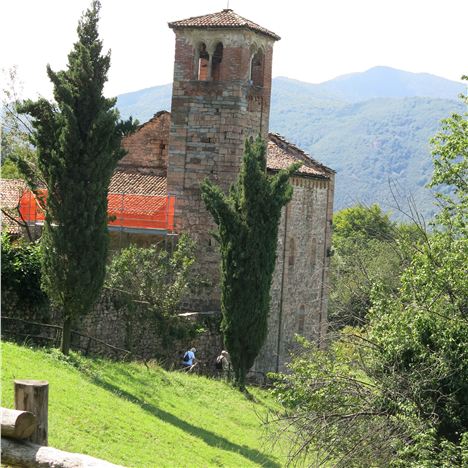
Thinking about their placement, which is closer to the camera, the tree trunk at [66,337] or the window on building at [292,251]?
the tree trunk at [66,337]

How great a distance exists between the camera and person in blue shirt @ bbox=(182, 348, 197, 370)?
28.2m

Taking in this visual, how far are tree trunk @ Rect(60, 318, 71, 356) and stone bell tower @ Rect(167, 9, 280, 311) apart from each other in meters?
11.2

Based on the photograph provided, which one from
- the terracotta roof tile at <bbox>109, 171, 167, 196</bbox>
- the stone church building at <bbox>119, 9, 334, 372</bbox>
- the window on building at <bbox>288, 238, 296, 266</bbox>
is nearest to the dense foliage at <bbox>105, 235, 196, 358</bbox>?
the stone church building at <bbox>119, 9, 334, 372</bbox>

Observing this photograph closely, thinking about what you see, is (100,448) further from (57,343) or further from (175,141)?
(175,141)

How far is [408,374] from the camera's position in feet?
53.8

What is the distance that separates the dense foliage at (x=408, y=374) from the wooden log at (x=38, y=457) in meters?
6.40

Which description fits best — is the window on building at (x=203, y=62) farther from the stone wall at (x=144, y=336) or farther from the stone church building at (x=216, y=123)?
the stone wall at (x=144, y=336)

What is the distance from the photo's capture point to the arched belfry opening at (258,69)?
1375 inches

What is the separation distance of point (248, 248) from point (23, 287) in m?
7.23

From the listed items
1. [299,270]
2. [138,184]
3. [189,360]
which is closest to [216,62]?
[138,184]

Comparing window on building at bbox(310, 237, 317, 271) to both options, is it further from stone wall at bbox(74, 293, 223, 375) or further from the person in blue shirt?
the person in blue shirt

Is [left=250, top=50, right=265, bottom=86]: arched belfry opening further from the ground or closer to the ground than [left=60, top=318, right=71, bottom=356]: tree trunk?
further from the ground

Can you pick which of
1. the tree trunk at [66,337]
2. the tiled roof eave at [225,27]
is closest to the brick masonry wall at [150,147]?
the tiled roof eave at [225,27]

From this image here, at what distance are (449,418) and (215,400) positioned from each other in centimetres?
960
